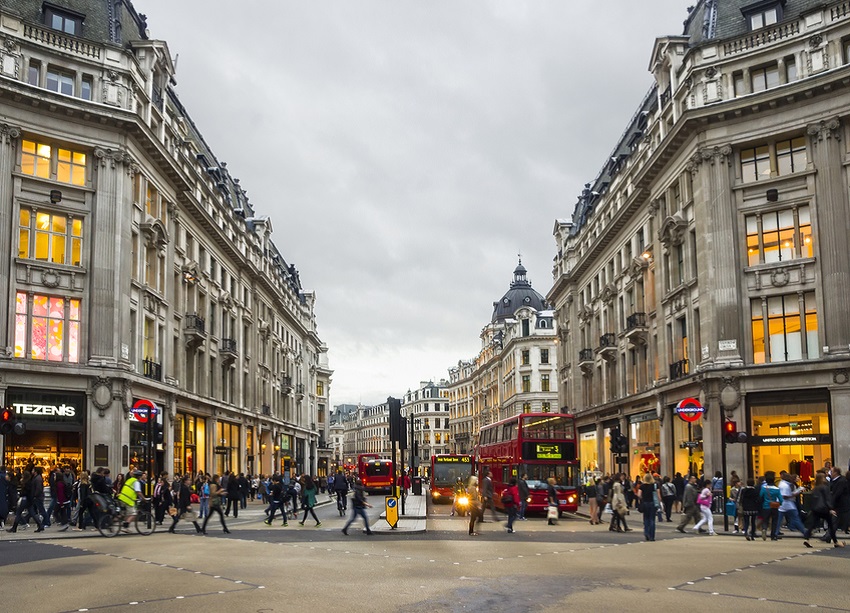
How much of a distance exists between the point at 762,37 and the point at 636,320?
16.4 metres

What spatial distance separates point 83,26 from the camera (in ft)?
124

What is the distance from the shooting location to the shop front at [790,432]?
34250mm

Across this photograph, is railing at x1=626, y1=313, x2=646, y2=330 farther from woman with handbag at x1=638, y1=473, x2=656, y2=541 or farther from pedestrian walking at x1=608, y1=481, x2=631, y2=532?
woman with handbag at x1=638, y1=473, x2=656, y2=541

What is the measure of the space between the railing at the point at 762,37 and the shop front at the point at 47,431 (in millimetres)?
29570

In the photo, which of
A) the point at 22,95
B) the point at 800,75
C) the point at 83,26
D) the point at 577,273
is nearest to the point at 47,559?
the point at 22,95

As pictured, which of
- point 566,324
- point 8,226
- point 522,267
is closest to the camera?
point 8,226

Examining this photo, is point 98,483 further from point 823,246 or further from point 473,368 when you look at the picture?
point 473,368

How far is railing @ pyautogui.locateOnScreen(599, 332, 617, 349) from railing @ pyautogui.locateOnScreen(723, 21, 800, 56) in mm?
21087

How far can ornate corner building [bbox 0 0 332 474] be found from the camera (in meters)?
34.1

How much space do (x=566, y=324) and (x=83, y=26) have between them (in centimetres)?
4409

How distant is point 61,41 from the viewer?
36.0 metres

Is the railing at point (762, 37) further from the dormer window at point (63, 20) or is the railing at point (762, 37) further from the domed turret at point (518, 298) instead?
the domed turret at point (518, 298)

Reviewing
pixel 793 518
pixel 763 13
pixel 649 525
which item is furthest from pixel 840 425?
pixel 763 13

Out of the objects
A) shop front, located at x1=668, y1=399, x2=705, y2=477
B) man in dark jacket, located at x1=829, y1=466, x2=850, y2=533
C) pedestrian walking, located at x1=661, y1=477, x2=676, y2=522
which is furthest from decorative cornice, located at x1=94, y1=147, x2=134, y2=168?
man in dark jacket, located at x1=829, y1=466, x2=850, y2=533
